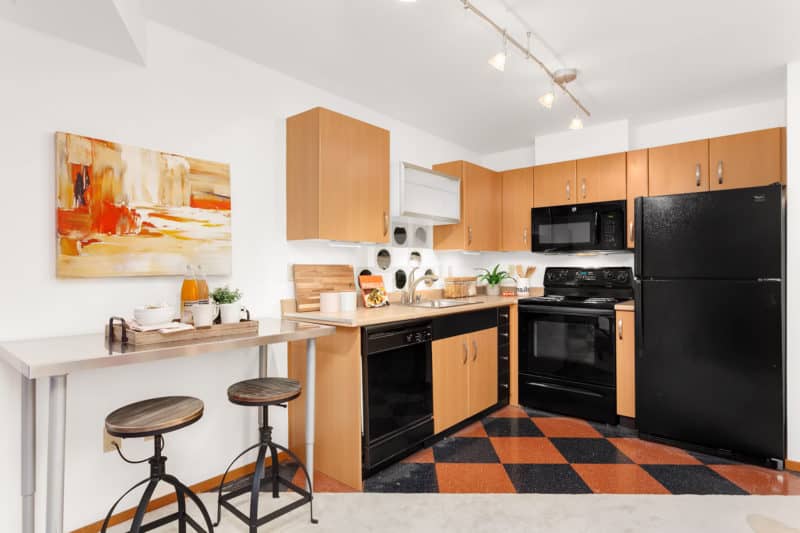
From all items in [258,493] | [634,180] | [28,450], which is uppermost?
[634,180]

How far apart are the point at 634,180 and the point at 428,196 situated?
5.46 ft

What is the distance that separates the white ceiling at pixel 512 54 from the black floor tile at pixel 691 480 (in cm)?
245

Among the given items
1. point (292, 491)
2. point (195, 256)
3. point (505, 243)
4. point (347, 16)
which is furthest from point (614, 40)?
point (292, 491)

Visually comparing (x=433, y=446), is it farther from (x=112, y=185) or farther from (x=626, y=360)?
(x=112, y=185)

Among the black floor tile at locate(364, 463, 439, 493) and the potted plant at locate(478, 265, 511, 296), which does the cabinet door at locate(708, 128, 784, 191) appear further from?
the black floor tile at locate(364, 463, 439, 493)

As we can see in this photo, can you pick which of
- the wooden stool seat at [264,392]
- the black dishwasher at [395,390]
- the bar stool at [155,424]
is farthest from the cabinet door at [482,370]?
the bar stool at [155,424]

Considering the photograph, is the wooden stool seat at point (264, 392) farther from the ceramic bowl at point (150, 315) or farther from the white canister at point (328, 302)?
the white canister at point (328, 302)

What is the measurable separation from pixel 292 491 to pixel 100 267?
1.48m

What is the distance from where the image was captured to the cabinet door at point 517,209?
404 cm

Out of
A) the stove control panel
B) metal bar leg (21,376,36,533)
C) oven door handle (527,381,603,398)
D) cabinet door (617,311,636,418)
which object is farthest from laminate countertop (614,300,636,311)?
metal bar leg (21,376,36,533)

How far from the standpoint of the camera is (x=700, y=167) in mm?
3191

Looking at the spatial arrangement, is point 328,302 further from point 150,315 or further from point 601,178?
point 601,178

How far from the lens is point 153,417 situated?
1630 millimetres

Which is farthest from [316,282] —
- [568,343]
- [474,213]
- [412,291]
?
[568,343]
